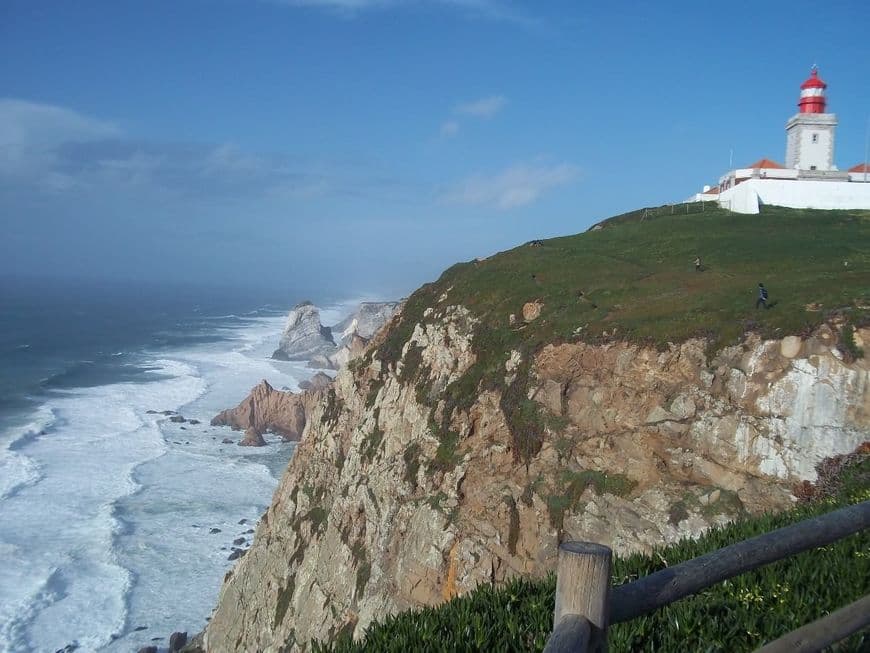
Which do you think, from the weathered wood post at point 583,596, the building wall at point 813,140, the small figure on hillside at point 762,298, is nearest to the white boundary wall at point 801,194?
the building wall at point 813,140

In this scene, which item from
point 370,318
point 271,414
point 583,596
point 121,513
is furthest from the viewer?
point 370,318

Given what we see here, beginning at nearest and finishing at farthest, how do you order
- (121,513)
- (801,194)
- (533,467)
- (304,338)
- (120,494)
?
(533,467), (121,513), (120,494), (801,194), (304,338)

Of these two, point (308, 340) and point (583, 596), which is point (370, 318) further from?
point (583, 596)

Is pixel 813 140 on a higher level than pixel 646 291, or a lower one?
higher

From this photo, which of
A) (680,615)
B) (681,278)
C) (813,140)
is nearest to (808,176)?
(813,140)

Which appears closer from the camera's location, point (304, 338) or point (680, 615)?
point (680, 615)

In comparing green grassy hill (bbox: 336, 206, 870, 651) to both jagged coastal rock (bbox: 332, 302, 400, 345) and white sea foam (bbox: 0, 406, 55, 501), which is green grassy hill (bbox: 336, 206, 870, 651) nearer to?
white sea foam (bbox: 0, 406, 55, 501)

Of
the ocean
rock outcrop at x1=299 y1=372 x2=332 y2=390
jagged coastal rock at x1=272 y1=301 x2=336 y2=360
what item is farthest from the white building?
jagged coastal rock at x1=272 y1=301 x2=336 y2=360
